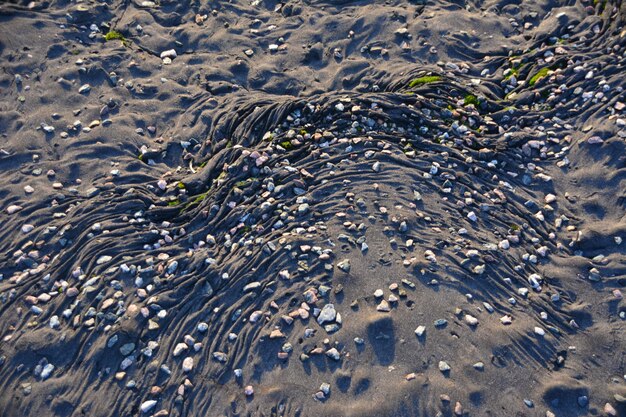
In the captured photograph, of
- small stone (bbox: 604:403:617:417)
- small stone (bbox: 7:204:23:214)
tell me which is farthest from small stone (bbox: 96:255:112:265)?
small stone (bbox: 604:403:617:417)

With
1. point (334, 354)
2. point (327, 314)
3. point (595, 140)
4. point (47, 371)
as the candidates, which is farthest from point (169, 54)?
point (595, 140)

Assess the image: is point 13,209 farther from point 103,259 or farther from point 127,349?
point 127,349

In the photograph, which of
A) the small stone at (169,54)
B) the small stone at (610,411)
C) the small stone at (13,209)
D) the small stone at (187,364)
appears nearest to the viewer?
the small stone at (610,411)

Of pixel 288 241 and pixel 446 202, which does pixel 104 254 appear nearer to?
pixel 288 241

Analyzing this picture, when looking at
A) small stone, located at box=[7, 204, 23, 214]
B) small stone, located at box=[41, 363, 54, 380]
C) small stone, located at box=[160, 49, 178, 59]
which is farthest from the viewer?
small stone, located at box=[160, 49, 178, 59]

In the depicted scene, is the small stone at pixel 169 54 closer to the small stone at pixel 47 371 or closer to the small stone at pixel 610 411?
the small stone at pixel 47 371

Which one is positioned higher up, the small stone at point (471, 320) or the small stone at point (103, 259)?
the small stone at point (471, 320)

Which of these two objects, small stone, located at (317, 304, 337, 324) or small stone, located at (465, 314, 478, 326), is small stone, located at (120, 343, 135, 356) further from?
small stone, located at (465, 314, 478, 326)

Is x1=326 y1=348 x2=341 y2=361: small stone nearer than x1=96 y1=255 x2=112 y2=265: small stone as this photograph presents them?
Yes

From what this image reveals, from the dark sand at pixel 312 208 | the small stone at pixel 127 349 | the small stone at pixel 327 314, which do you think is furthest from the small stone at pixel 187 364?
the small stone at pixel 327 314
